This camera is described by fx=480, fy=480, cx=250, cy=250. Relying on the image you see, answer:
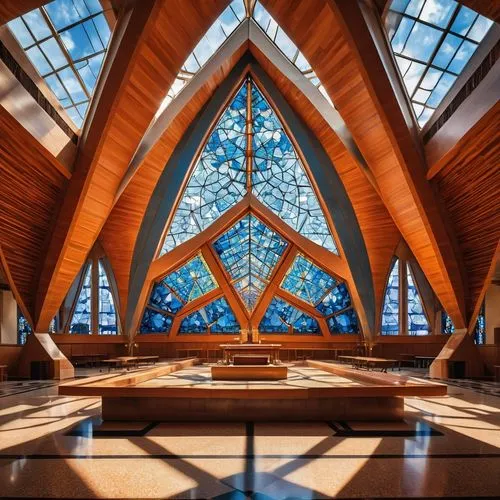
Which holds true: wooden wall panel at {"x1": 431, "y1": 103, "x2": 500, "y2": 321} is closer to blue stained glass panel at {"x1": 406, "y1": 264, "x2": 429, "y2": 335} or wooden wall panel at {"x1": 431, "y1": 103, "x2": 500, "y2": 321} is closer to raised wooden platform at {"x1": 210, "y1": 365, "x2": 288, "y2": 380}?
raised wooden platform at {"x1": 210, "y1": 365, "x2": 288, "y2": 380}

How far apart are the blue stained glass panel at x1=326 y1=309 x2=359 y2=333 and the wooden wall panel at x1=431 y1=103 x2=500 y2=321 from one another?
625 centimetres

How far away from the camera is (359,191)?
52.6 feet

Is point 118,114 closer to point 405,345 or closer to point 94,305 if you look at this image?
point 94,305

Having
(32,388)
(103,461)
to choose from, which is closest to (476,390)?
(103,461)

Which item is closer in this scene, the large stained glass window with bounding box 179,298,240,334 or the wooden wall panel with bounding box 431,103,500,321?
the wooden wall panel with bounding box 431,103,500,321

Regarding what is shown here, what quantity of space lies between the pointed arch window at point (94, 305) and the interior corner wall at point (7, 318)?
2.76 metres

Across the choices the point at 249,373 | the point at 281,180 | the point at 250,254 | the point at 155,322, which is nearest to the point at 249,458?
the point at 249,373

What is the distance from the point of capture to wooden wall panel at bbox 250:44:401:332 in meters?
15.9

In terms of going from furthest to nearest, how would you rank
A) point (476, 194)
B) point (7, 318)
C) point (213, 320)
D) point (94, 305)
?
point (7, 318) < point (213, 320) < point (94, 305) < point (476, 194)

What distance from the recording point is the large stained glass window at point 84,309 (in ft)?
60.0

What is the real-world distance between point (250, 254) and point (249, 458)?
14.8m

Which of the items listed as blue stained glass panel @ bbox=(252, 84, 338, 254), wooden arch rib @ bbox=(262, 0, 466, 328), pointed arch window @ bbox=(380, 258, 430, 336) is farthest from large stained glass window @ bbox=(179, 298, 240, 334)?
wooden arch rib @ bbox=(262, 0, 466, 328)

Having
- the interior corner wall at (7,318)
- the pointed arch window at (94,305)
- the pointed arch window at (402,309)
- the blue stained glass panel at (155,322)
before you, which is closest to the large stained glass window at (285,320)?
the pointed arch window at (402,309)

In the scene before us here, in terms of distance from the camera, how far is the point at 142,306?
1816cm
